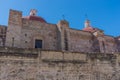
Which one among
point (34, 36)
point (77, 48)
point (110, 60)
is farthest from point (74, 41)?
point (110, 60)

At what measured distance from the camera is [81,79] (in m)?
7.24

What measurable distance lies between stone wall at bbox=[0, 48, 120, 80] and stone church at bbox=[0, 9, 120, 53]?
619 cm

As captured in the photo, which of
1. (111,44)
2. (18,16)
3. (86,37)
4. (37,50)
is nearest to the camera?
(37,50)

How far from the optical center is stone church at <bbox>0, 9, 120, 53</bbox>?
14.4 metres

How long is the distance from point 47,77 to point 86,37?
1267 centimetres

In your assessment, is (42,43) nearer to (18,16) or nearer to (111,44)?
(18,16)

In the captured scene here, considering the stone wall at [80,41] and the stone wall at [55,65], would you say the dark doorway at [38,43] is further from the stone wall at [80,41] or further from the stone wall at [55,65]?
the stone wall at [55,65]

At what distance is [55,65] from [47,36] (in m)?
9.51

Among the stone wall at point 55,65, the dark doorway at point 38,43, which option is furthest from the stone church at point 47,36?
the stone wall at point 55,65

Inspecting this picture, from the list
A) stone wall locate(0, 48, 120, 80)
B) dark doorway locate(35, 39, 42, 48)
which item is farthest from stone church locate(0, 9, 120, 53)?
stone wall locate(0, 48, 120, 80)

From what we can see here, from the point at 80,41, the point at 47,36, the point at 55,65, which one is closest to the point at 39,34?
the point at 47,36

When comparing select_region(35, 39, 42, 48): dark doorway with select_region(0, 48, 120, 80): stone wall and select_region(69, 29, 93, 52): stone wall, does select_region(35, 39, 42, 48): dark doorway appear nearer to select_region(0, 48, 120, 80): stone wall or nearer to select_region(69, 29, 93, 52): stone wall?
select_region(69, 29, 93, 52): stone wall

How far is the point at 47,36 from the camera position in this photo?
16375 millimetres

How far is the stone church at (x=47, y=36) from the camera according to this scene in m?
14.4
